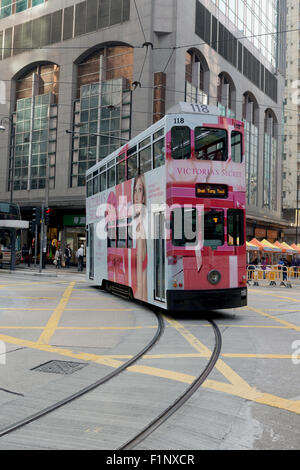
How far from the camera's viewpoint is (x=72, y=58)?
38.1 meters

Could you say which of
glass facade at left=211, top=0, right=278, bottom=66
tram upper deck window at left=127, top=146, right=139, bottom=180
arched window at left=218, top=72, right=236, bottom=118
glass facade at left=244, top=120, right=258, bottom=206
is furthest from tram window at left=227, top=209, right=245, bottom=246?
glass facade at left=244, top=120, right=258, bottom=206

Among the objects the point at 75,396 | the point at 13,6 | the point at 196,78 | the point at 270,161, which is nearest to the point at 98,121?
the point at 196,78

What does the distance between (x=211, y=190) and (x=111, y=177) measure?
5107 mm

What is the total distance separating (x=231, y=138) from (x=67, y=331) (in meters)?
5.68

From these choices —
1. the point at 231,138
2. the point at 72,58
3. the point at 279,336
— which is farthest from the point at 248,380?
the point at 72,58

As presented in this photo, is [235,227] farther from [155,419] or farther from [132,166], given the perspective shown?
[155,419]

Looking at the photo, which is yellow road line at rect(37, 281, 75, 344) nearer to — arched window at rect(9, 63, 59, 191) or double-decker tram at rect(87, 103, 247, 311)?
double-decker tram at rect(87, 103, 247, 311)

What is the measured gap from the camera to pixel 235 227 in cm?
1043

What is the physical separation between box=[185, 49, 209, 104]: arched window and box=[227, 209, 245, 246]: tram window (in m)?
25.8

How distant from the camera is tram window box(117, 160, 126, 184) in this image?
1309cm

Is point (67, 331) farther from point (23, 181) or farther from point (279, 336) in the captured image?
point (23, 181)

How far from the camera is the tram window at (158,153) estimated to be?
10.3 m

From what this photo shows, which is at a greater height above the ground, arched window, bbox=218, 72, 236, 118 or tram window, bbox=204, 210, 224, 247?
arched window, bbox=218, 72, 236, 118

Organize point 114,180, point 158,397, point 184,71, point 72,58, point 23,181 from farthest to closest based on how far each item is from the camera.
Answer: point 23,181 → point 72,58 → point 184,71 → point 114,180 → point 158,397
